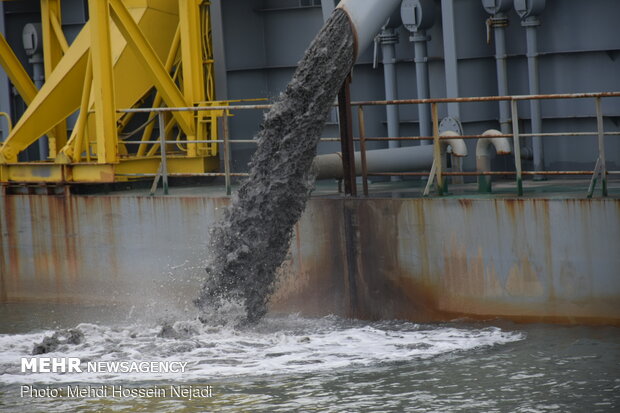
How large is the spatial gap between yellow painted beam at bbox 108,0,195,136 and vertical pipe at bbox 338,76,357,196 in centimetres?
326

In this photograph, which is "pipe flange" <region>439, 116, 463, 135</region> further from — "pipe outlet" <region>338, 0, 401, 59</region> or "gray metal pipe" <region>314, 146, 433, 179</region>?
"pipe outlet" <region>338, 0, 401, 59</region>

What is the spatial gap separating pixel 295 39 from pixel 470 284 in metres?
6.21

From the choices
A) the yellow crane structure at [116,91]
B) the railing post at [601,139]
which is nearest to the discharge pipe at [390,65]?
the yellow crane structure at [116,91]

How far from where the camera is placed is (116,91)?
1535 centimetres

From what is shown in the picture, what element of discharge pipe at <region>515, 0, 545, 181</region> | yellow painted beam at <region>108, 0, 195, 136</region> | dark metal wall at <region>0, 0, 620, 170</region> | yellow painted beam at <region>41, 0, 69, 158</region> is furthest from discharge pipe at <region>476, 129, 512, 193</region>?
yellow painted beam at <region>41, 0, 69, 158</region>

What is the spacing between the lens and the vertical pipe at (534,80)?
1449 centimetres

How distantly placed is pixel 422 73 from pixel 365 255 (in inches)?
148

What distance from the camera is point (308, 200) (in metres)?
12.7

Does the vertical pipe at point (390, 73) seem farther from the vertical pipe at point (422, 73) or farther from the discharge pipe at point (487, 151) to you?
the discharge pipe at point (487, 151)

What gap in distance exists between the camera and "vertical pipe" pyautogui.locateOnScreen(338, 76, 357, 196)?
40.9ft

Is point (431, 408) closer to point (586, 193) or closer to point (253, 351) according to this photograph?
point (253, 351)

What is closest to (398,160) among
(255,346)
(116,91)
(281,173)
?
(281,173)

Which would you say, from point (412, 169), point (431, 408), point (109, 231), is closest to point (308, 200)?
point (412, 169)

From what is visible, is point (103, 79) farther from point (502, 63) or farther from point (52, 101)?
point (502, 63)
